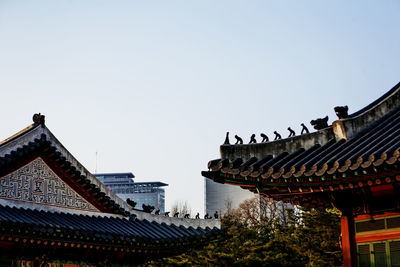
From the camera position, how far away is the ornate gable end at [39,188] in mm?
15845

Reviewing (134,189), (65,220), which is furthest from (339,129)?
(134,189)

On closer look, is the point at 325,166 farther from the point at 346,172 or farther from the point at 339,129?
the point at 339,129

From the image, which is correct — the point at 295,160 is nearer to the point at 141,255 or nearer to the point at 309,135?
the point at 309,135

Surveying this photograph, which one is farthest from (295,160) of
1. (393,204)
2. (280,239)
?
(280,239)

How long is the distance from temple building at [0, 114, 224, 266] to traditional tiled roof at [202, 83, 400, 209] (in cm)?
631

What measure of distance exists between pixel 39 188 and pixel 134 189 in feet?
377

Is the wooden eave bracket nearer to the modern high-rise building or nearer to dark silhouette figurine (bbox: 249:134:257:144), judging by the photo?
dark silhouette figurine (bbox: 249:134:257:144)

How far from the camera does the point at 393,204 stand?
364 inches

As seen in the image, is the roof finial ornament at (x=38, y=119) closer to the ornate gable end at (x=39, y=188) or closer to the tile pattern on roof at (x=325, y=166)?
the ornate gable end at (x=39, y=188)

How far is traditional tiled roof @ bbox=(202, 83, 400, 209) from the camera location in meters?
8.46

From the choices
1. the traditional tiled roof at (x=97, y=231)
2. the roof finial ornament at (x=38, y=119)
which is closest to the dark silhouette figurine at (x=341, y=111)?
the traditional tiled roof at (x=97, y=231)

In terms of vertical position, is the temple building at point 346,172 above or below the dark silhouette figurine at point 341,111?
below

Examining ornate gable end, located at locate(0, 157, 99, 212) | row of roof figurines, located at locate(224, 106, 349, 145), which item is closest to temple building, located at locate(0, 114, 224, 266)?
ornate gable end, located at locate(0, 157, 99, 212)

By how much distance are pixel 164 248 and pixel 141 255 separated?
93 centimetres
